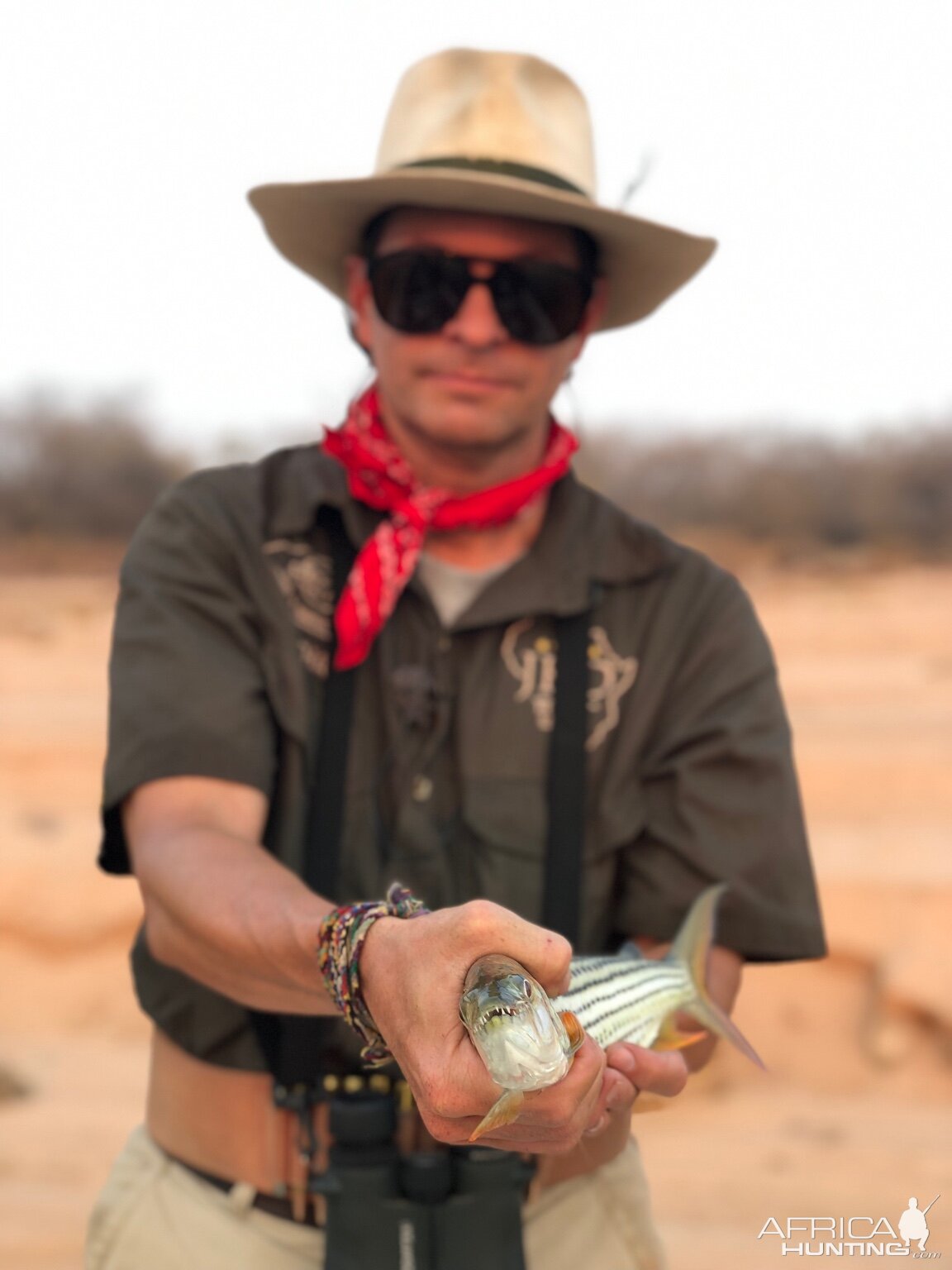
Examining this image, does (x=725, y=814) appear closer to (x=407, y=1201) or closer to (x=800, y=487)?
(x=407, y=1201)

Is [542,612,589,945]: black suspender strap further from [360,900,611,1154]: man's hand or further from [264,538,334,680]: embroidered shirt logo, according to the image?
[360,900,611,1154]: man's hand

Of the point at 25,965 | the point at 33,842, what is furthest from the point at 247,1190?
the point at 33,842

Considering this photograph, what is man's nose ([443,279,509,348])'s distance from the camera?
282 cm

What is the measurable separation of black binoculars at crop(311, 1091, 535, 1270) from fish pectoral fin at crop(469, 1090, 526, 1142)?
107 centimetres

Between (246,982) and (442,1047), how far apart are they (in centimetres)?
77

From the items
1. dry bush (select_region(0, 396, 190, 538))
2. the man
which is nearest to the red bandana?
the man

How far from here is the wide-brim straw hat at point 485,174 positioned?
287 centimetres

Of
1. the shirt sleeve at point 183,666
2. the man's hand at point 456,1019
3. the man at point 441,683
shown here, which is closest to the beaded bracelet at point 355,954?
the man's hand at point 456,1019

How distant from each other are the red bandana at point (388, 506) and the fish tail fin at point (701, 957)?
78 centimetres

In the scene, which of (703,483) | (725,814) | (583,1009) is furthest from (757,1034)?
(703,483)

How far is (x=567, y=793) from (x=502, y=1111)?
122 cm

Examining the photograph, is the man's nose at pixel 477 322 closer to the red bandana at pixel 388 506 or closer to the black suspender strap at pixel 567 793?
the red bandana at pixel 388 506

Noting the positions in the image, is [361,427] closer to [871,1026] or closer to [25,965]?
[871,1026]

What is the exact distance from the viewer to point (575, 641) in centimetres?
283
